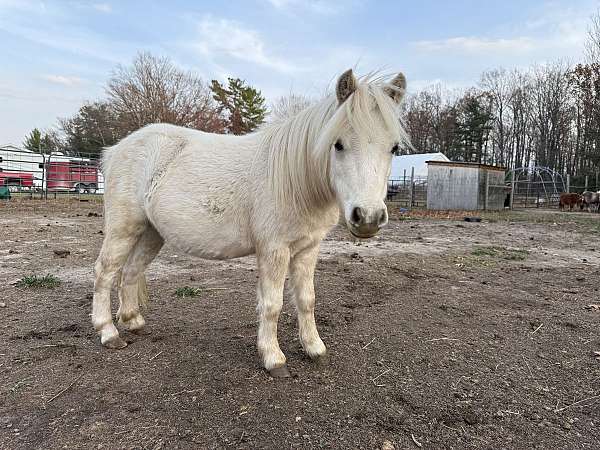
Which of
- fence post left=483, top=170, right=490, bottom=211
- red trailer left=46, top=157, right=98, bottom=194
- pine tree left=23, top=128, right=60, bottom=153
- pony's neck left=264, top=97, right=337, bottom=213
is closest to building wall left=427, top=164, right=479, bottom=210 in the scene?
fence post left=483, top=170, right=490, bottom=211

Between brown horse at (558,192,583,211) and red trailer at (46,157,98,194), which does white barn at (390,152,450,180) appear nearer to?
brown horse at (558,192,583,211)

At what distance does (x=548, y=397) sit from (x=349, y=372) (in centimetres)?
124

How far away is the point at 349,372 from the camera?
2.56 m

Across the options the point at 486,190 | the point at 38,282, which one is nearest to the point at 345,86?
the point at 38,282

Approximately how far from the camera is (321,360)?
2693mm

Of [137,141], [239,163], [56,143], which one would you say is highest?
[56,143]

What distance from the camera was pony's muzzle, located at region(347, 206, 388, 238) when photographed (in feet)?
6.04

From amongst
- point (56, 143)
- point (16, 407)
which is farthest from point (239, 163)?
point (56, 143)

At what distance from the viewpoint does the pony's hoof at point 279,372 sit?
2492 millimetres

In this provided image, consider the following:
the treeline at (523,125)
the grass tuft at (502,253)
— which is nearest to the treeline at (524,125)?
the treeline at (523,125)

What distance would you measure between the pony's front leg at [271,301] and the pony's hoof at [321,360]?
257 millimetres

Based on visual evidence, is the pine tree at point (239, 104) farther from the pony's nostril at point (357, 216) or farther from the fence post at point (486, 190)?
the pony's nostril at point (357, 216)

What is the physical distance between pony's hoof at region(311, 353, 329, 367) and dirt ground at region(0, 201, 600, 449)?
50mm

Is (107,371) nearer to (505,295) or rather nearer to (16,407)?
(16,407)
